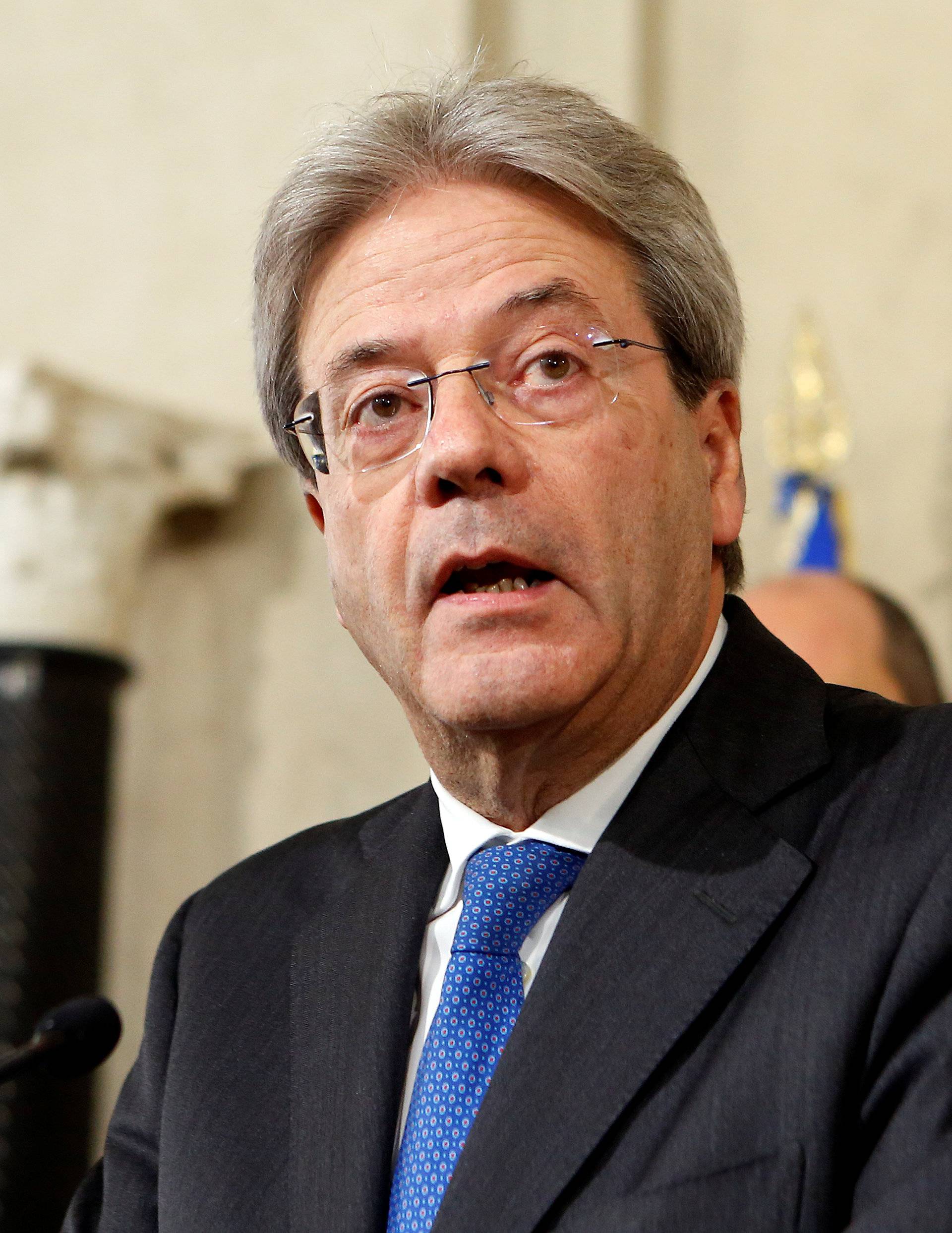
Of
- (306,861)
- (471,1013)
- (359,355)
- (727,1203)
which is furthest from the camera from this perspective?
(306,861)

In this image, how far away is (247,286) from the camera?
4.56m

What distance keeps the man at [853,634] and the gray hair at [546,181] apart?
1367mm

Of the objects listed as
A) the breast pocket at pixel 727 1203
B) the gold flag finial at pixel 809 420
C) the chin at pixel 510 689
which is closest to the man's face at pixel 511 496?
the chin at pixel 510 689

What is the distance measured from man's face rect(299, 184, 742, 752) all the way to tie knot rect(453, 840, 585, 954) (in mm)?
137

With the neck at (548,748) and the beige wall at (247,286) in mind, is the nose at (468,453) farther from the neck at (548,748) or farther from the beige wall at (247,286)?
the beige wall at (247,286)

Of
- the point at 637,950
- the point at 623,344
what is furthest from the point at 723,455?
the point at 637,950

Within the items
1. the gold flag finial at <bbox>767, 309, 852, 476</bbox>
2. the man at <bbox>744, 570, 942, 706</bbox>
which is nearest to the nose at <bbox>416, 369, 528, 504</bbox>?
the man at <bbox>744, 570, 942, 706</bbox>

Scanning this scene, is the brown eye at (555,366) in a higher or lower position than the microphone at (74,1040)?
higher

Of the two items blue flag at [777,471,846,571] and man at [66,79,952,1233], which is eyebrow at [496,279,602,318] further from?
blue flag at [777,471,846,571]

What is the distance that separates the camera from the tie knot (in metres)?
1.56

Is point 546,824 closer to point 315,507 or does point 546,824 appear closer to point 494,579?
point 494,579

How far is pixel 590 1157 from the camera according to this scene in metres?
1.33

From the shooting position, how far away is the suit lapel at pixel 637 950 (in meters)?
1.34

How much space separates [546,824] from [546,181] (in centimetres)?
72
